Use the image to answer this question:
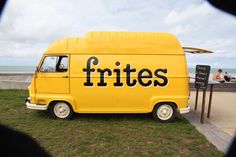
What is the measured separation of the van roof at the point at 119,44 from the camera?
7449 millimetres

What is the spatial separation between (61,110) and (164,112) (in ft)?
11.7

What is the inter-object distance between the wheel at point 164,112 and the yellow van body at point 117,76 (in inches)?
8.4

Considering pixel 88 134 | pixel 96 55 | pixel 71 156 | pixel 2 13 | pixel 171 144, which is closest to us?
pixel 2 13

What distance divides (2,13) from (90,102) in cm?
702

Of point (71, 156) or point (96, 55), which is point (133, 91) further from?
point (71, 156)

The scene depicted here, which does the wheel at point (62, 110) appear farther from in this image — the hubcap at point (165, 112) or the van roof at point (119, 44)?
the hubcap at point (165, 112)

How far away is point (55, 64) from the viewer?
7.58 m

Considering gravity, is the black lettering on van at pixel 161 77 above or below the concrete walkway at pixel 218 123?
above

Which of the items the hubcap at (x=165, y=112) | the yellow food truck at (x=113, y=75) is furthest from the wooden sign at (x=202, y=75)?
the hubcap at (x=165, y=112)

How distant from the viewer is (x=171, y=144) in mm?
5617

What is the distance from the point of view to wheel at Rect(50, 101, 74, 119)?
25.3 ft

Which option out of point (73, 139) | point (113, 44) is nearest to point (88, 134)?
point (73, 139)

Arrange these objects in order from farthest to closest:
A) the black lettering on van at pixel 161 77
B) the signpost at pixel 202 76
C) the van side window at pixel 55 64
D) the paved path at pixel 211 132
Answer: the signpost at pixel 202 76
the van side window at pixel 55 64
the black lettering on van at pixel 161 77
the paved path at pixel 211 132

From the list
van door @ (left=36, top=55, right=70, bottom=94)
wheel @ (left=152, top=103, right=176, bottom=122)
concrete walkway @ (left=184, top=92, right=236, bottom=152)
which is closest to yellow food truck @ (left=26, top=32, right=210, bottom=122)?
van door @ (left=36, top=55, right=70, bottom=94)
